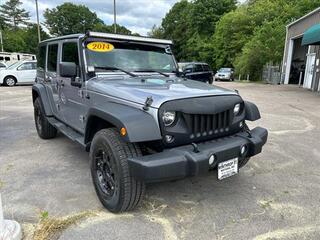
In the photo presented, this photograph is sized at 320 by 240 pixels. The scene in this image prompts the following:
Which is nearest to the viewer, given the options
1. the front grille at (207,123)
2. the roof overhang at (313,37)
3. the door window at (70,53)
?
the front grille at (207,123)

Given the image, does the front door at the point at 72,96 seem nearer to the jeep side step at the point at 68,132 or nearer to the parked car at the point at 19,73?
the jeep side step at the point at 68,132

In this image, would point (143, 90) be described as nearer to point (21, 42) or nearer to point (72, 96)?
point (72, 96)

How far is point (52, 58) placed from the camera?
5.11m

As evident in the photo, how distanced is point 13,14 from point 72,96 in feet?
279

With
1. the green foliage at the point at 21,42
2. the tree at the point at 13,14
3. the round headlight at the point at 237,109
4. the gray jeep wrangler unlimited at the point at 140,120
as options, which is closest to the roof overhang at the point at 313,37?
the gray jeep wrangler unlimited at the point at 140,120

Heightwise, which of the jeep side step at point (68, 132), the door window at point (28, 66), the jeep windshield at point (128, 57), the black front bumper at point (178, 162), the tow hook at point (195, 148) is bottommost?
the jeep side step at point (68, 132)

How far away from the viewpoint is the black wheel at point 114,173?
9.18 feet

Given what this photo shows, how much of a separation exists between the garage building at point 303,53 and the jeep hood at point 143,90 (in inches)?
475

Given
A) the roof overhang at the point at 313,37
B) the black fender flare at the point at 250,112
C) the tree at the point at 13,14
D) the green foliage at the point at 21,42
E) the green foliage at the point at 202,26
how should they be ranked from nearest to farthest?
the black fender flare at the point at 250,112
the roof overhang at the point at 313,37
the green foliage at the point at 202,26
the green foliage at the point at 21,42
the tree at the point at 13,14

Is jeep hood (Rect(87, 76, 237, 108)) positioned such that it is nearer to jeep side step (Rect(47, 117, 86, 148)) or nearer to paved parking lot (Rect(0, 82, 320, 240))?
jeep side step (Rect(47, 117, 86, 148))

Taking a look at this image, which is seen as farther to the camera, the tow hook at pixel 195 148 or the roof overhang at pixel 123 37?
the roof overhang at pixel 123 37

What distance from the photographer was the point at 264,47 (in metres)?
25.4

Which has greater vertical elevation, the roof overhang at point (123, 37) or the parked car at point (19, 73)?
the roof overhang at point (123, 37)

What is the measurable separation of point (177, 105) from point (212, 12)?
4605 centimetres
